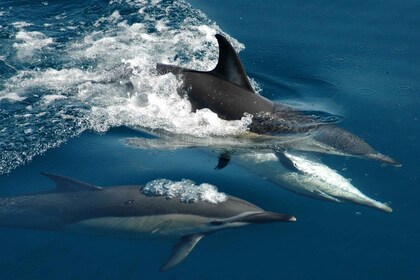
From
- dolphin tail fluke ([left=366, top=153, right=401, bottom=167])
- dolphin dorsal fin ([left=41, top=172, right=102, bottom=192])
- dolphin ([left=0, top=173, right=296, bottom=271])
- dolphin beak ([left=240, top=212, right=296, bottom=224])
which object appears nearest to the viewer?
dolphin beak ([left=240, top=212, right=296, bottom=224])

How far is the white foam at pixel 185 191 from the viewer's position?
343 inches

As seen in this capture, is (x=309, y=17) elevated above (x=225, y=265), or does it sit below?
above

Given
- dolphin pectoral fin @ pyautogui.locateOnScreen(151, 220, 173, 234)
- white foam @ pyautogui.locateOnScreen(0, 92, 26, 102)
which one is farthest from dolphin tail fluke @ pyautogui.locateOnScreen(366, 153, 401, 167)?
white foam @ pyautogui.locateOnScreen(0, 92, 26, 102)

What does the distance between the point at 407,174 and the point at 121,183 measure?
432cm

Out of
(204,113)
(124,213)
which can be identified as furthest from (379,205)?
(204,113)

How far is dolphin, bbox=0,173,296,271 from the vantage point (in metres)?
8.28

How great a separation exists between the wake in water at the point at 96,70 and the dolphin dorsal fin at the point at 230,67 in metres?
0.70

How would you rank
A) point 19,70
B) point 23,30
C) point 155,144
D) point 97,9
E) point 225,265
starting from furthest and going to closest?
point 97,9 < point 23,30 < point 19,70 < point 155,144 < point 225,265

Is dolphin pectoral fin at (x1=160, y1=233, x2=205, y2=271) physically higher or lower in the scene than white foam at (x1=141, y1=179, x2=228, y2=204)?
lower

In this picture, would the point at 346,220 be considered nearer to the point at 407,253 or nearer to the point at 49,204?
the point at 407,253

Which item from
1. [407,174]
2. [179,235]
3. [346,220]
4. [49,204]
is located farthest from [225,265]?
[407,174]

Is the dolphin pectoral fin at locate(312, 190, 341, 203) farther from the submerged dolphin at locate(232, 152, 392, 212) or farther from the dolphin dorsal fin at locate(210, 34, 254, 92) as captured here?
the dolphin dorsal fin at locate(210, 34, 254, 92)

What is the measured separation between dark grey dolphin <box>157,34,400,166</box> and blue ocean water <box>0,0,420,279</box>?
26 cm

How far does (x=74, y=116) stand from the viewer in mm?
11102
